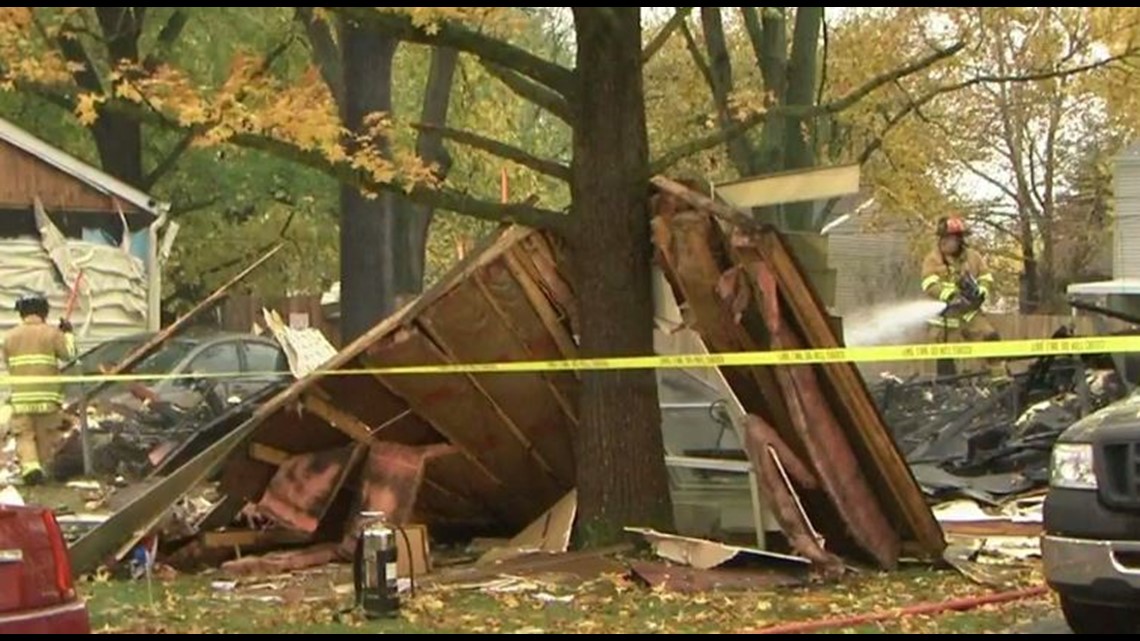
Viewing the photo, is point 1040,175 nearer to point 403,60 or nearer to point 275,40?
point 403,60

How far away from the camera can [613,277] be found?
10336 mm

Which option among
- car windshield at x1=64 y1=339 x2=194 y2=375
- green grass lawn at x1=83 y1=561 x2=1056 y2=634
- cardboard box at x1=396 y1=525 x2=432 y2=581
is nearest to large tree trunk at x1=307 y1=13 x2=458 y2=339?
car windshield at x1=64 y1=339 x2=194 y2=375

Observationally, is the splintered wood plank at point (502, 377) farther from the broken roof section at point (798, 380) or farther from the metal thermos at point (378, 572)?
the metal thermos at point (378, 572)

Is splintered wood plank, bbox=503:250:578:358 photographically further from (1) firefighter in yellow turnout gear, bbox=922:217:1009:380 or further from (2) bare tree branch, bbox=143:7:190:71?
(2) bare tree branch, bbox=143:7:190:71

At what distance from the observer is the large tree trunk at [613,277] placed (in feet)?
34.0

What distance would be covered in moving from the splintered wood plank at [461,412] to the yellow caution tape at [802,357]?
0.08 m

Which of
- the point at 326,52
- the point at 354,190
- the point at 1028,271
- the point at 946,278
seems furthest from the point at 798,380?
the point at 1028,271

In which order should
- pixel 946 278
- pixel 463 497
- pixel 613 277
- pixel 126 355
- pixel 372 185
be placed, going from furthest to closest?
pixel 126 355
pixel 946 278
pixel 463 497
pixel 613 277
pixel 372 185

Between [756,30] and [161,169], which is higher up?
[756,30]

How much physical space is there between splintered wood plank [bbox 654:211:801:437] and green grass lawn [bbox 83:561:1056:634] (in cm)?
117

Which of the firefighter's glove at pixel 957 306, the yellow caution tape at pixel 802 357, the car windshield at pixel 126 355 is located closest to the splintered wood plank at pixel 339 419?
the yellow caution tape at pixel 802 357

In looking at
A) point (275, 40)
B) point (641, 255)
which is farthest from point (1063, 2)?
point (275, 40)

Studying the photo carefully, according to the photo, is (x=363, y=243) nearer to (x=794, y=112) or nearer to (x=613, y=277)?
(x=794, y=112)

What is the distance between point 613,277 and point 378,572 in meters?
2.76
